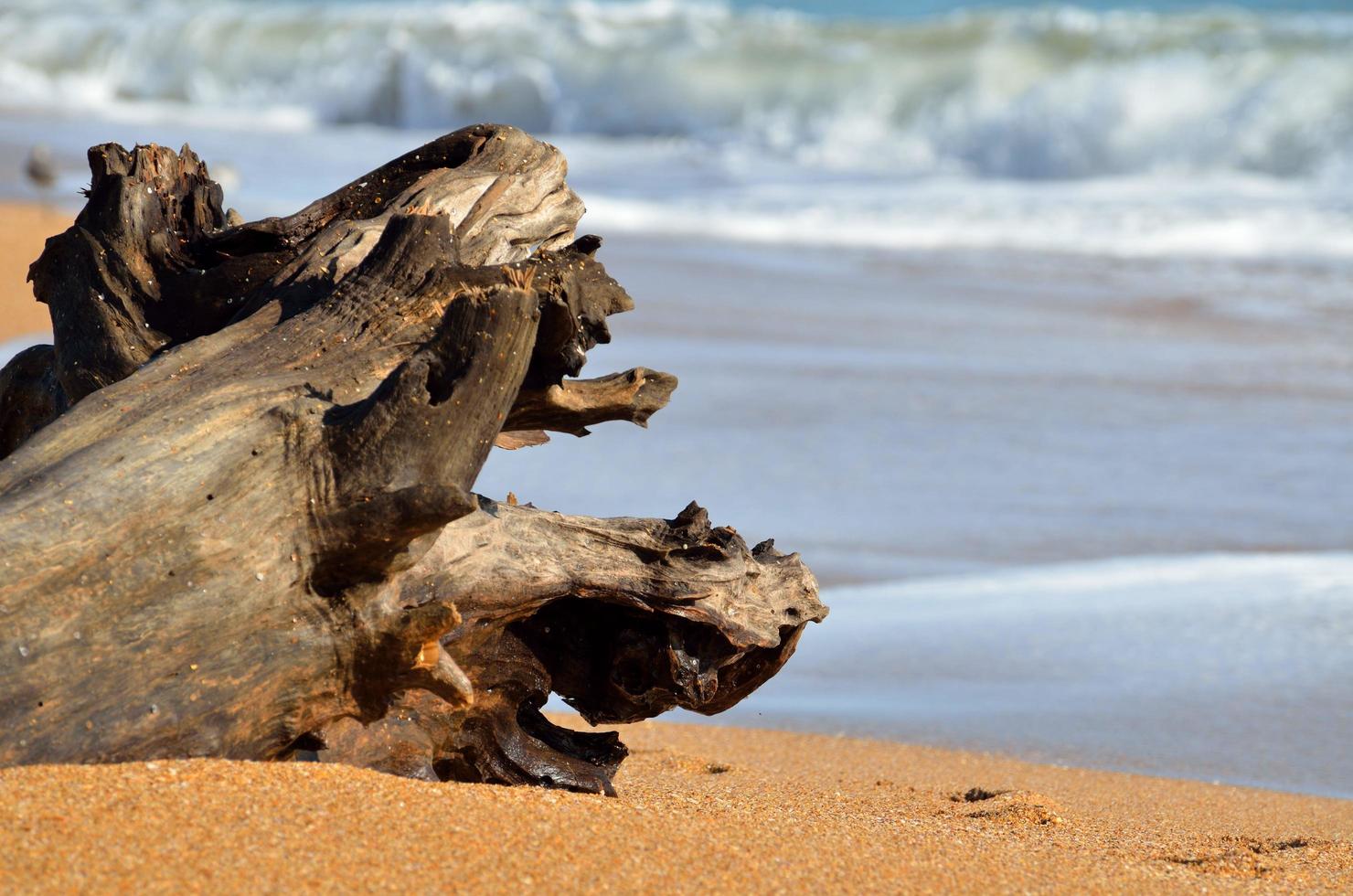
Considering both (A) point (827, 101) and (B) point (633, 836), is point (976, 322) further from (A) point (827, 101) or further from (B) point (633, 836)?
(A) point (827, 101)

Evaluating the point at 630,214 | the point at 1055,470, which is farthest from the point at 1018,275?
the point at 1055,470

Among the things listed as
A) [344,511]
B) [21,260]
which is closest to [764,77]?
[21,260]

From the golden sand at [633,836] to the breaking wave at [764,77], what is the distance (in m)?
16.7

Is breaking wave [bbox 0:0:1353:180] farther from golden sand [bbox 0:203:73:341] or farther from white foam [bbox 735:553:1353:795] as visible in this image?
white foam [bbox 735:553:1353:795]

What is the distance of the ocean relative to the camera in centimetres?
445

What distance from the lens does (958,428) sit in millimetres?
7098

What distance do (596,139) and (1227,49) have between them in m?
9.62

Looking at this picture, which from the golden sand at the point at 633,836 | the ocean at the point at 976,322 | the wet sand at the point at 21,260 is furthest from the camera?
the wet sand at the point at 21,260

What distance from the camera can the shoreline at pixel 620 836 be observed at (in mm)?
2000

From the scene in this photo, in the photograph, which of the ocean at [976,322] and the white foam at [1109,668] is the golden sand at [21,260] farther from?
the white foam at [1109,668]

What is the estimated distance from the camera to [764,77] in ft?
81.1

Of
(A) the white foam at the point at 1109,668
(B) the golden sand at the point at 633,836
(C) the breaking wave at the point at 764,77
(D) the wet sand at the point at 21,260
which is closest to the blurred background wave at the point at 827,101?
(C) the breaking wave at the point at 764,77

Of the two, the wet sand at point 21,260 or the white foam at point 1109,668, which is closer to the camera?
the white foam at point 1109,668

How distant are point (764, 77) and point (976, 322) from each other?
15745mm
